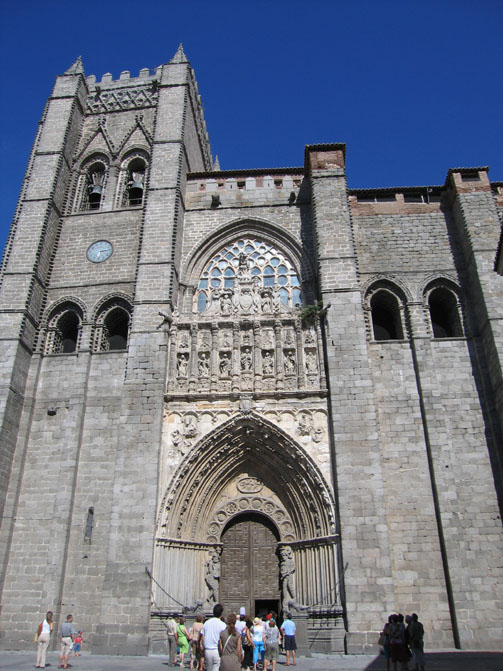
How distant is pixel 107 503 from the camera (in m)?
11.5

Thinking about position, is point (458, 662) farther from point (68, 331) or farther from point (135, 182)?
point (135, 182)

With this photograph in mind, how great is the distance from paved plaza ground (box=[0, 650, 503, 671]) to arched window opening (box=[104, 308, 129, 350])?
7010 mm

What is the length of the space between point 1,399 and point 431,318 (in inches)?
409

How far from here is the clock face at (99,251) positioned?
14.8 meters

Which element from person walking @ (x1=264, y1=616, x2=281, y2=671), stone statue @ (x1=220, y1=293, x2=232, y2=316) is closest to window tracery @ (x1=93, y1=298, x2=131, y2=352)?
stone statue @ (x1=220, y1=293, x2=232, y2=316)

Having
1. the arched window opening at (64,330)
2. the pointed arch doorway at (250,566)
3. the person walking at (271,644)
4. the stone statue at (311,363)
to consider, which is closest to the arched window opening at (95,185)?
the arched window opening at (64,330)

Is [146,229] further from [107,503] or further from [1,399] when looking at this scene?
[107,503]

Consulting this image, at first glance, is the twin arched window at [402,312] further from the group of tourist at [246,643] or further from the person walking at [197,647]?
the person walking at [197,647]

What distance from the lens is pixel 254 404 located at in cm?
1194

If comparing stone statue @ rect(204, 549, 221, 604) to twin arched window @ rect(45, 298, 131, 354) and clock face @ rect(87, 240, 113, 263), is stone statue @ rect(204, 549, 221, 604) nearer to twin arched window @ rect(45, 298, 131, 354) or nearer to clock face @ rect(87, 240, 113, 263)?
twin arched window @ rect(45, 298, 131, 354)

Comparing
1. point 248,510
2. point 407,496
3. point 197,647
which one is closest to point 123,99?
point 248,510

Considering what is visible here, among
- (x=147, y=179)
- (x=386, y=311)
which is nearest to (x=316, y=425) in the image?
(x=386, y=311)

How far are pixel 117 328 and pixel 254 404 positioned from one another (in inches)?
186

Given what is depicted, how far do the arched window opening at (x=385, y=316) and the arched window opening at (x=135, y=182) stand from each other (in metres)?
7.59
